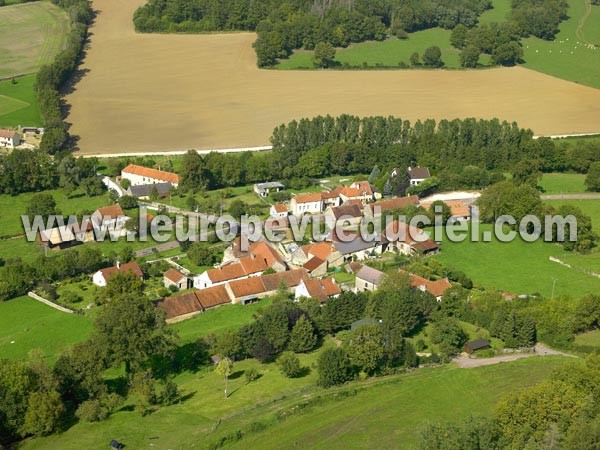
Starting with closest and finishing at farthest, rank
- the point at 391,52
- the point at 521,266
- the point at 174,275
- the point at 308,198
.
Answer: the point at 174,275, the point at 521,266, the point at 308,198, the point at 391,52

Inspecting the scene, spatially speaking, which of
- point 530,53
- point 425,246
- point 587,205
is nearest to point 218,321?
point 425,246

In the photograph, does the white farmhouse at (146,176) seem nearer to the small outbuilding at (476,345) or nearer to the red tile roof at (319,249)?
the red tile roof at (319,249)

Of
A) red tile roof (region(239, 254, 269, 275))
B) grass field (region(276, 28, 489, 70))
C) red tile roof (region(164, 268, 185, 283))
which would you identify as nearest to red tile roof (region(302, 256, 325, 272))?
red tile roof (region(239, 254, 269, 275))

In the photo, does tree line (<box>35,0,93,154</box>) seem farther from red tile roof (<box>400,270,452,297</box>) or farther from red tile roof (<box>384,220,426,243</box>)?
red tile roof (<box>400,270,452,297</box>)

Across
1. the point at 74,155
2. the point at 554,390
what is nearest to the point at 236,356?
the point at 554,390

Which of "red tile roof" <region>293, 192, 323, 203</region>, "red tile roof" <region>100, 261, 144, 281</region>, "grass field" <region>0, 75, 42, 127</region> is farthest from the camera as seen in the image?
"grass field" <region>0, 75, 42, 127</region>

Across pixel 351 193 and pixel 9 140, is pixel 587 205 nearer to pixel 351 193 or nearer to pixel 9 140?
pixel 351 193

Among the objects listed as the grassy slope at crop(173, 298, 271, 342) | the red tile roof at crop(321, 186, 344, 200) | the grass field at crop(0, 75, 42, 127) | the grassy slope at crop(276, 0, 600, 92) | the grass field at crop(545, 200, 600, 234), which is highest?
the grassy slope at crop(276, 0, 600, 92)
